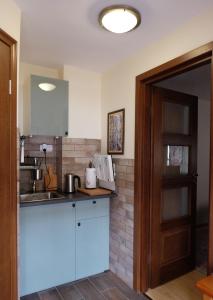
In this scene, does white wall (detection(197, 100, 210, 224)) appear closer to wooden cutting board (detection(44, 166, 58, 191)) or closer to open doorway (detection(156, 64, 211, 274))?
open doorway (detection(156, 64, 211, 274))

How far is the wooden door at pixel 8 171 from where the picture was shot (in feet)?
4.61

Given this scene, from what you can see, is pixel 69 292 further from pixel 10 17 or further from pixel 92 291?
pixel 10 17

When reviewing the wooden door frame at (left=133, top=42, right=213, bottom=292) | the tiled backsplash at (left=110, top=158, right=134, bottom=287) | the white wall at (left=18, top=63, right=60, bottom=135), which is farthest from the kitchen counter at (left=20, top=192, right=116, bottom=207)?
the white wall at (left=18, top=63, right=60, bottom=135)

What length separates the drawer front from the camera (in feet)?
7.46

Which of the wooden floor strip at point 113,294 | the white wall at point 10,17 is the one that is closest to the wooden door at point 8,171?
the white wall at point 10,17

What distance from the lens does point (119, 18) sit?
1523mm

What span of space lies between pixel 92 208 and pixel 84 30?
5.56 ft

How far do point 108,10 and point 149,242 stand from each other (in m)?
2.05

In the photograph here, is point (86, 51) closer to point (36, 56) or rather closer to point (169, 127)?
point (36, 56)

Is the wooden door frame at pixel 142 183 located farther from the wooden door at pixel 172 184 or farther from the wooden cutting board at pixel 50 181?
the wooden cutting board at pixel 50 181

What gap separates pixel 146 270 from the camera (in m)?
2.19

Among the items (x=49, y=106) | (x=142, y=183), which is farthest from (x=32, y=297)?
(x=49, y=106)

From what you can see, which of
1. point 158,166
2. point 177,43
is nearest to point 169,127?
point 158,166

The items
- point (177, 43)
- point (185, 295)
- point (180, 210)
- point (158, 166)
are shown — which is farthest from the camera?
point (180, 210)
